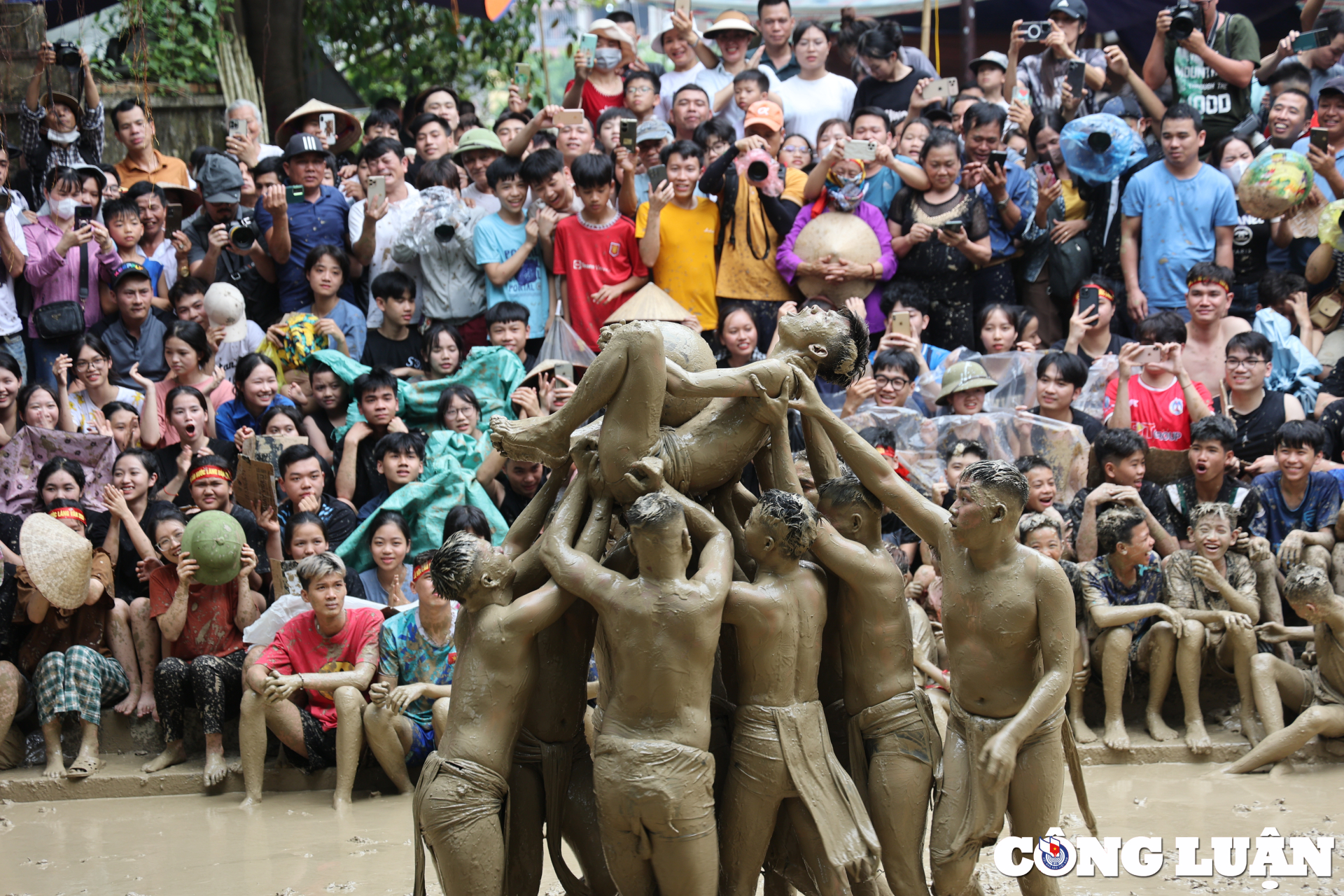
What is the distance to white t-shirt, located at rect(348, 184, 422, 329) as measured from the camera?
364 inches

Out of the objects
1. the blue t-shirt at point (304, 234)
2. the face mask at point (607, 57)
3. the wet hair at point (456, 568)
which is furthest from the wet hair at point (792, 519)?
the face mask at point (607, 57)

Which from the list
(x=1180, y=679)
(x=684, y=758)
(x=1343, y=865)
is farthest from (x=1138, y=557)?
(x=684, y=758)

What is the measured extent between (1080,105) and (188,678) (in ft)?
23.8

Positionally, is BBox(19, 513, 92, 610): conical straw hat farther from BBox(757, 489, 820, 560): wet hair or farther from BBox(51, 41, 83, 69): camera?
BBox(757, 489, 820, 560): wet hair

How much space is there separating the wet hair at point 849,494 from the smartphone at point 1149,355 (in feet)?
13.4

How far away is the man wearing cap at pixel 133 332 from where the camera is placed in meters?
8.70

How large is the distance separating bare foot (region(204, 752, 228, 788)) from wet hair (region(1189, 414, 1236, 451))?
5462 mm

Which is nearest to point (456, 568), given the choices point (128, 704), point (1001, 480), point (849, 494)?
point (849, 494)

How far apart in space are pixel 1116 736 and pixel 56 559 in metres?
5.46

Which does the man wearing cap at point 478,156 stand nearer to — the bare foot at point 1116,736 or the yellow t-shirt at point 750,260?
the yellow t-shirt at point 750,260

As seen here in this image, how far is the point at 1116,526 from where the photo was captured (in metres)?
7.17

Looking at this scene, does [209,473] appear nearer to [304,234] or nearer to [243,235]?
[243,235]

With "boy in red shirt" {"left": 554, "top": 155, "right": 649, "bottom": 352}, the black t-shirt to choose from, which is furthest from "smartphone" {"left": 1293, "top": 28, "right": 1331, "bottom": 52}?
the black t-shirt

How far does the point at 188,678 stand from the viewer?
7094mm
